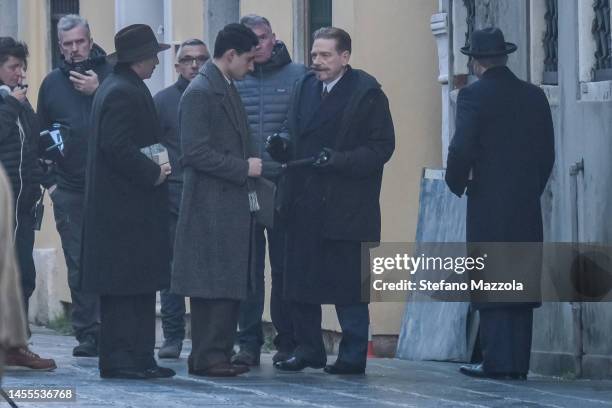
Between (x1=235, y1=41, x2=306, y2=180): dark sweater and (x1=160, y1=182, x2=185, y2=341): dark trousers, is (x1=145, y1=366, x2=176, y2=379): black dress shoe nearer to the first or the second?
(x1=235, y1=41, x2=306, y2=180): dark sweater

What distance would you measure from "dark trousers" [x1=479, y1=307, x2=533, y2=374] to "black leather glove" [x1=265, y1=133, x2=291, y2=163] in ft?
4.71

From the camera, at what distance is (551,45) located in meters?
12.8

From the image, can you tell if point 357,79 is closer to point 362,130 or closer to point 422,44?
point 362,130

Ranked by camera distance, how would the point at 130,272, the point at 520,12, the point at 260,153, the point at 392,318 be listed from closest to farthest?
1. the point at 130,272
2. the point at 260,153
3. the point at 520,12
4. the point at 392,318

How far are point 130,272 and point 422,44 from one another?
4.35 m

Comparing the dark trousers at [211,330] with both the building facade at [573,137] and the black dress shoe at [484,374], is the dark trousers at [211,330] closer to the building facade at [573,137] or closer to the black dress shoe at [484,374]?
the black dress shoe at [484,374]

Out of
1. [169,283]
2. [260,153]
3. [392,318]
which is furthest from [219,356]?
[392,318]

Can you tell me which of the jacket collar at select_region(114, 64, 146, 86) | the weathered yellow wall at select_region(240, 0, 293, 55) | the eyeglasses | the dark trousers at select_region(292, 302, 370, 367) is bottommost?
the dark trousers at select_region(292, 302, 370, 367)

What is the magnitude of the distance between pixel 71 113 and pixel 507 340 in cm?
335

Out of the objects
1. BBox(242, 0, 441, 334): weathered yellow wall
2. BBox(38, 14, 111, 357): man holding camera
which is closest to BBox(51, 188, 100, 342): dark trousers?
BBox(38, 14, 111, 357): man holding camera

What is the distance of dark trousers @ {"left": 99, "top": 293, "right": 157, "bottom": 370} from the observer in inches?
444

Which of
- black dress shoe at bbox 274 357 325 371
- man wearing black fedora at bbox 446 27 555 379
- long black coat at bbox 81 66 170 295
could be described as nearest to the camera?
long black coat at bbox 81 66 170 295

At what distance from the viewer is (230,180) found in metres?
11.2

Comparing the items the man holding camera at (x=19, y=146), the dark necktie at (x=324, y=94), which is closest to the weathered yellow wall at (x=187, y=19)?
the man holding camera at (x=19, y=146)
